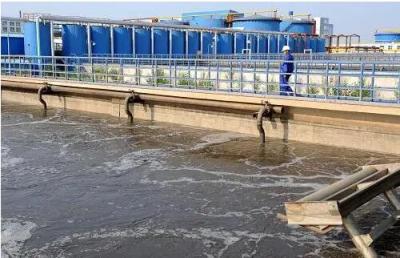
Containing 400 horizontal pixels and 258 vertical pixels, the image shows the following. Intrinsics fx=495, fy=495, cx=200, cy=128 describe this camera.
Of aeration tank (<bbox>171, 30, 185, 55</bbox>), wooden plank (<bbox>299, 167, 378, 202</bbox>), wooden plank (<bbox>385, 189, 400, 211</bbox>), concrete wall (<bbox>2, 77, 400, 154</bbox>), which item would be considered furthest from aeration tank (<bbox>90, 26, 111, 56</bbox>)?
wooden plank (<bbox>385, 189, 400, 211</bbox>)

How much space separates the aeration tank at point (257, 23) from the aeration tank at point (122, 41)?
54.3 feet

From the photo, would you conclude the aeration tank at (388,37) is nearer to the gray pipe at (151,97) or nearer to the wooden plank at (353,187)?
the gray pipe at (151,97)

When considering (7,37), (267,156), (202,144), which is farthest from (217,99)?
(7,37)

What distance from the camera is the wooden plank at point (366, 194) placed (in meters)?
5.16

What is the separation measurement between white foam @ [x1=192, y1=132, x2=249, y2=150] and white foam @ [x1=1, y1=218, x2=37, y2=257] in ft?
18.3

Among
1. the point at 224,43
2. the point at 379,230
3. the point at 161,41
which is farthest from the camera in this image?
the point at 224,43

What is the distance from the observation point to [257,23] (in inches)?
1748

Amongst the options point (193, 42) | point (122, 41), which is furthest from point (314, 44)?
point (122, 41)

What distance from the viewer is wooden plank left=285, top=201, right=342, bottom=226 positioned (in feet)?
16.4

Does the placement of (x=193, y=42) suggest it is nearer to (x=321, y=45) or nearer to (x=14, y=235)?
(x=321, y=45)

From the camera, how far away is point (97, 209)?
7.53m

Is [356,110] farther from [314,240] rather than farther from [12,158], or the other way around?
[12,158]

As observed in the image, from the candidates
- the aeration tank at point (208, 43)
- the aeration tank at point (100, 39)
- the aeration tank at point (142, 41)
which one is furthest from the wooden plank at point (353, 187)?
the aeration tank at point (208, 43)

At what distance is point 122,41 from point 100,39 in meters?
1.78
